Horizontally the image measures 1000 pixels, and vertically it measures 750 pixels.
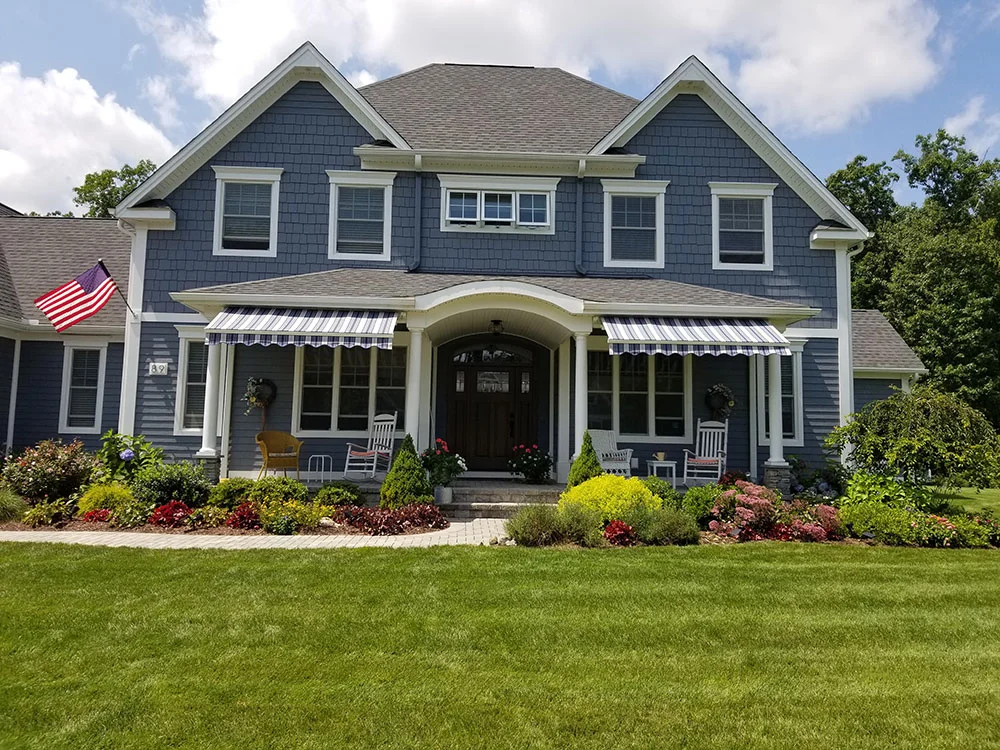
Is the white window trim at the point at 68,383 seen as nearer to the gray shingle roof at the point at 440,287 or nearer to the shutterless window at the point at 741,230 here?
the gray shingle roof at the point at 440,287

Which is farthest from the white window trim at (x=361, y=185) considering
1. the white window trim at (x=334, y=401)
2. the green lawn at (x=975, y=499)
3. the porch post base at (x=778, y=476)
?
the green lawn at (x=975, y=499)

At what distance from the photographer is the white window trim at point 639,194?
14.0 metres

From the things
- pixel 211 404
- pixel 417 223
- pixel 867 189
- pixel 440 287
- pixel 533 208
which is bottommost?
pixel 211 404

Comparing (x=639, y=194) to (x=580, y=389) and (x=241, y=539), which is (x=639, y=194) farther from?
(x=241, y=539)

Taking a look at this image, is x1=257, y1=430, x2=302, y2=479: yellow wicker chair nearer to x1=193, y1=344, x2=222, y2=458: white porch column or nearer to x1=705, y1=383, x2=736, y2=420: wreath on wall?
x1=193, y1=344, x2=222, y2=458: white porch column

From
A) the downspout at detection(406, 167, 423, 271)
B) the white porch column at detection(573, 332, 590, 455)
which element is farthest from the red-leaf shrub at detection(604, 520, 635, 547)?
the downspout at detection(406, 167, 423, 271)

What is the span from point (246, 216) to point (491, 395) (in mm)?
6191

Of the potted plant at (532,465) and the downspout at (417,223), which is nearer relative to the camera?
the potted plant at (532,465)

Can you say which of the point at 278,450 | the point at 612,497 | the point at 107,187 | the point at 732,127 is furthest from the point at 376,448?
the point at 107,187

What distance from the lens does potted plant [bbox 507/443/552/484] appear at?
1283cm

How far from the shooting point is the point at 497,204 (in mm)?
14039

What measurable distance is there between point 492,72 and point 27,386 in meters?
13.0

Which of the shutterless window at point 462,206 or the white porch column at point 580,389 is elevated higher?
the shutterless window at point 462,206

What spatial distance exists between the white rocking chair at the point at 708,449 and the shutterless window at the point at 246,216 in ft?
31.0
